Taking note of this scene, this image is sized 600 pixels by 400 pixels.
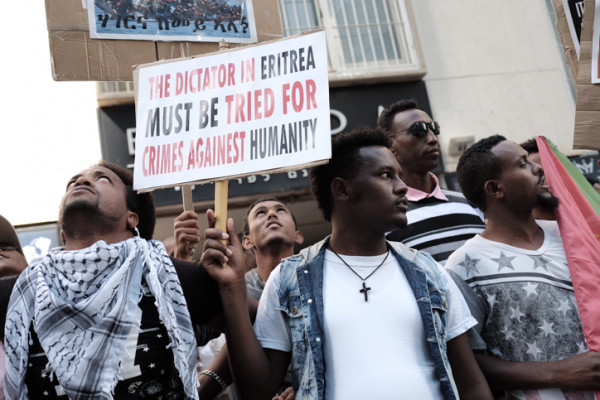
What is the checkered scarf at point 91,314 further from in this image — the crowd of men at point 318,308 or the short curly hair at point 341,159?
the short curly hair at point 341,159

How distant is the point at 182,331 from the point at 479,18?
26.2ft

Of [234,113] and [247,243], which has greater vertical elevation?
[234,113]

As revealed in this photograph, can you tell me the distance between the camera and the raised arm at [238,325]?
2.08m

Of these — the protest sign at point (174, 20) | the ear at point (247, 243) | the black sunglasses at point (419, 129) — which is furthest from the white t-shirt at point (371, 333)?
the ear at point (247, 243)

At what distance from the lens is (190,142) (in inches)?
94.4

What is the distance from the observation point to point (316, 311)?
2182 millimetres

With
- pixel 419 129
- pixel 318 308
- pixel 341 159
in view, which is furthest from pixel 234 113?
pixel 419 129

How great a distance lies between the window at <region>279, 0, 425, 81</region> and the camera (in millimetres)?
8375

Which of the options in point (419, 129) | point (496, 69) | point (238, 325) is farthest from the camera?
point (496, 69)

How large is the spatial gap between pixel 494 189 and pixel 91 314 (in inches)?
72.2

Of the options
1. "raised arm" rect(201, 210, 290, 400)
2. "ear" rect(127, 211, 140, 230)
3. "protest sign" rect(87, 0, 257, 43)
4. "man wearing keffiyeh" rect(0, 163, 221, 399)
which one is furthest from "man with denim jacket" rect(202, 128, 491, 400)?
"protest sign" rect(87, 0, 257, 43)

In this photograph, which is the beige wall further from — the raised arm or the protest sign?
the raised arm

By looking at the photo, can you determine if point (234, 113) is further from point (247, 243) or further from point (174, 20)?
point (247, 243)

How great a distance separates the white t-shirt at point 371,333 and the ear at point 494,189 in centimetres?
69
